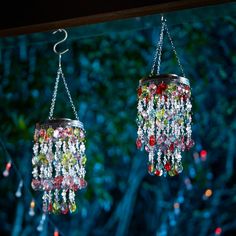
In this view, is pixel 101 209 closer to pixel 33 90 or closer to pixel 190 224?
pixel 190 224

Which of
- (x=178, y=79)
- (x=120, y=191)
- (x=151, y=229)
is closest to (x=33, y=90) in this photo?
(x=120, y=191)

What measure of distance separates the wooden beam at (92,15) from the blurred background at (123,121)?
6.91ft

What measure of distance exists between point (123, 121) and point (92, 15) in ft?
9.26

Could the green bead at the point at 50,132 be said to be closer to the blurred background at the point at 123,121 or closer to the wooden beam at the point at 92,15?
the wooden beam at the point at 92,15

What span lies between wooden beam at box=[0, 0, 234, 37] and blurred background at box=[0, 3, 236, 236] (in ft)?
6.91

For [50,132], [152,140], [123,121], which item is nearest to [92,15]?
[152,140]

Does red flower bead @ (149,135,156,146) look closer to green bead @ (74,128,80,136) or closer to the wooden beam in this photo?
green bead @ (74,128,80,136)

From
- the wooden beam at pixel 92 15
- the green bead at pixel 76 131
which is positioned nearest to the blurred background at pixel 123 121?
the green bead at pixel 76 131

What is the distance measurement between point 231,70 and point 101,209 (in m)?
1.58

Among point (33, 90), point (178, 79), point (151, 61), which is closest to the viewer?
point (178, 79)

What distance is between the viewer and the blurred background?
5.17 m

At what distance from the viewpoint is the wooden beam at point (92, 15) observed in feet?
8.67

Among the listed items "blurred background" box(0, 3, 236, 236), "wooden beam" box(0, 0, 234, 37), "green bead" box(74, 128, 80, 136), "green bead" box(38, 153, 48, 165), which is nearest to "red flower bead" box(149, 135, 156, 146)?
"green bead" box(74, 128, 80, 136)

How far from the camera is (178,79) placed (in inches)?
135
